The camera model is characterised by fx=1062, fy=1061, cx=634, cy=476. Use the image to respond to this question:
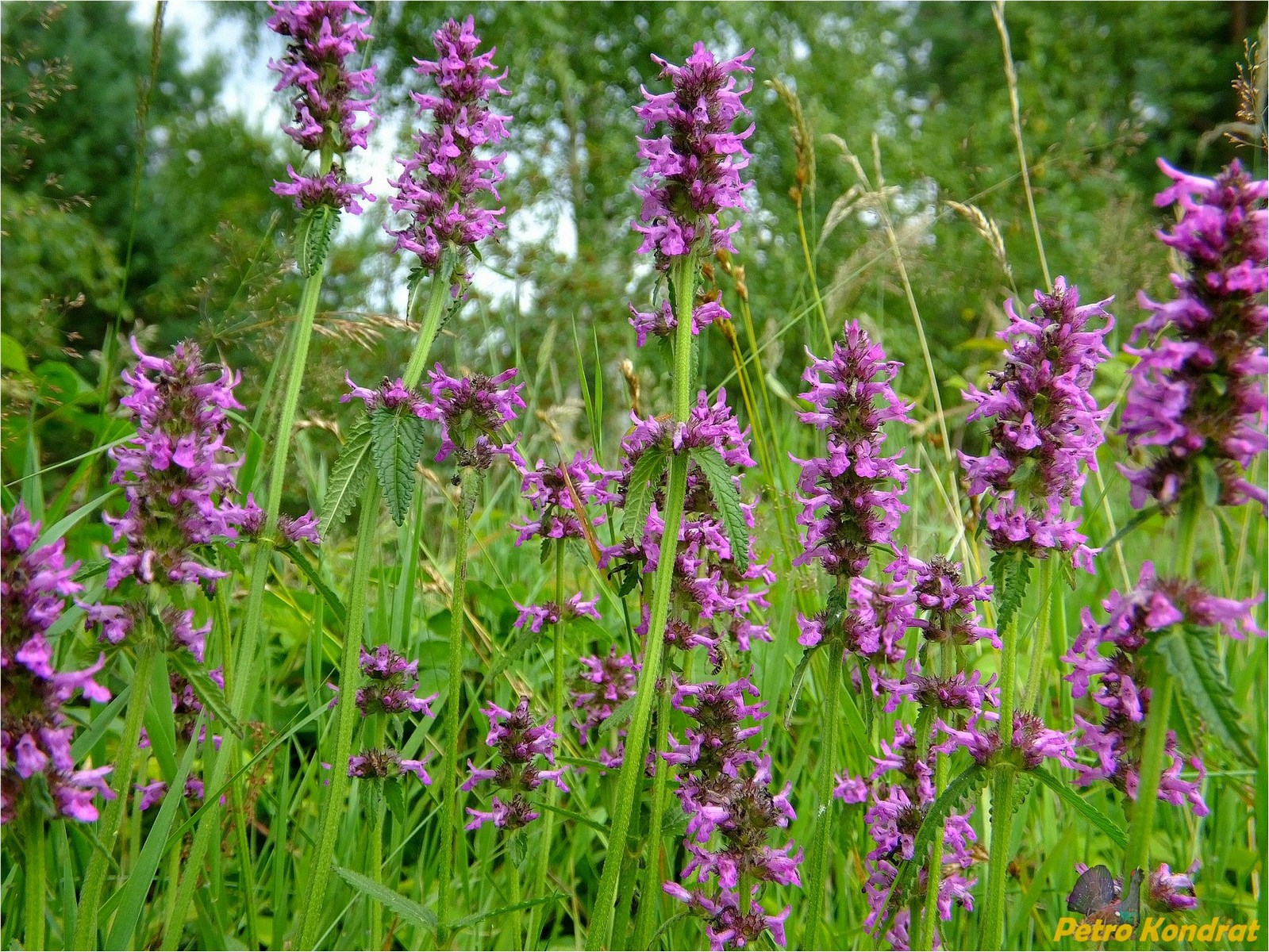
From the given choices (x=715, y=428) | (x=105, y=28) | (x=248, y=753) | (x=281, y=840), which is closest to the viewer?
(x=715, y=428)

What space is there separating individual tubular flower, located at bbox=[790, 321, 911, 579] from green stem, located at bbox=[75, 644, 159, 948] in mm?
1111

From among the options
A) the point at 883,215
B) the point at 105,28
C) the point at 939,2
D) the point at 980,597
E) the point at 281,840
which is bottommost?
the point at 281,840

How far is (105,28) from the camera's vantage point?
19.8 metres

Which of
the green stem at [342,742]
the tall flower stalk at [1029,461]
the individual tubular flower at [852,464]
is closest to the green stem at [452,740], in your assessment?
the green stem at [342,742]

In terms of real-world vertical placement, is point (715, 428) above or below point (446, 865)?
above

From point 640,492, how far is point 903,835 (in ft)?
3.11

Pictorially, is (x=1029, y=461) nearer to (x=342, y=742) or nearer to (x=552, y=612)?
(x=552, y=612)

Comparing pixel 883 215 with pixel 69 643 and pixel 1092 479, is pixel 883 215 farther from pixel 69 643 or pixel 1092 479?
pixel 69 643

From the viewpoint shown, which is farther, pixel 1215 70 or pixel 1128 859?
pixel 1215 70

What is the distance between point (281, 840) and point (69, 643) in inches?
24.5

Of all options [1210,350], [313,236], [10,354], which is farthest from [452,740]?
[10,354]

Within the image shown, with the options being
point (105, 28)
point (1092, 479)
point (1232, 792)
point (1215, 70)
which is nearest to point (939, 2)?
point (1215, 70)

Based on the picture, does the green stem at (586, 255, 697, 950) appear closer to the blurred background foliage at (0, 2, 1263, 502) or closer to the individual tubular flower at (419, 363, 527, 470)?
the individual tubular flower at (419, 363, 527, 470)

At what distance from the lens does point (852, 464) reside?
6.37 ft
